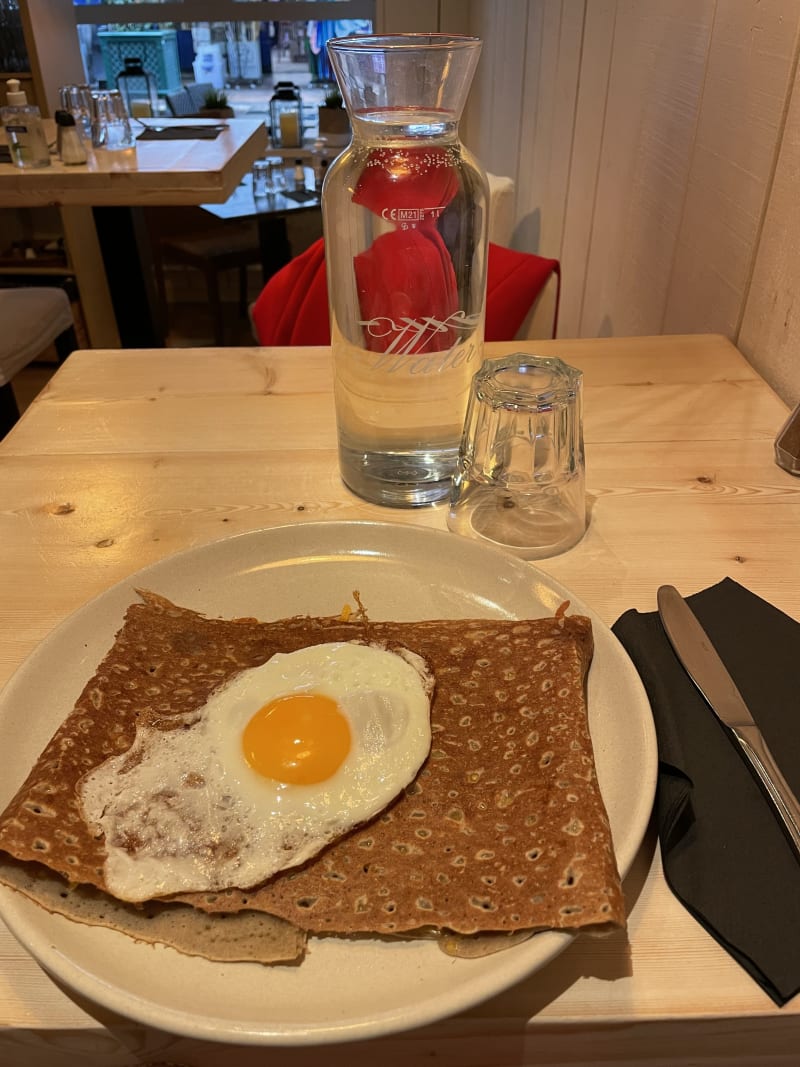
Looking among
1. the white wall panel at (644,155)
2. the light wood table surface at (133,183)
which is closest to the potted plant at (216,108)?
the light wood table surface at (133,183)

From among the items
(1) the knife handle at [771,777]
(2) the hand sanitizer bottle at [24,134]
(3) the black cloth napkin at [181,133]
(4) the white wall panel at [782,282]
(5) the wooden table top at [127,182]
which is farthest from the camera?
(3) the black cloth napkin at [181,133]

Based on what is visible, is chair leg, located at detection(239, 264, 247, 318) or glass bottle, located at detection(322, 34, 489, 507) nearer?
glass bottle, located at detection(322, 34, 489, 507)

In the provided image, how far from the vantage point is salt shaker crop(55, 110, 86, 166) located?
9.46 feet

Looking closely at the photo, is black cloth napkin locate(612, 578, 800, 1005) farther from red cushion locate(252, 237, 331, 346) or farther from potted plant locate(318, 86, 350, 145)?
potted plant locate(318, 86, 350, 145)

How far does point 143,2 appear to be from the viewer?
440cm

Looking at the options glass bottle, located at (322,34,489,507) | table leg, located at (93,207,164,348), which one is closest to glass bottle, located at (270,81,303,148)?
table leg, located at (93,207,164,348)

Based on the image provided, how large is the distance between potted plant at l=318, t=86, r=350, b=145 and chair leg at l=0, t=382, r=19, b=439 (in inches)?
96.4

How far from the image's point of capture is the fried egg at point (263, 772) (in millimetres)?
559

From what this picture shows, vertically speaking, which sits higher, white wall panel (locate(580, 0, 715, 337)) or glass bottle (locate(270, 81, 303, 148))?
white wall panel (locate(580, 0, 715, 337))

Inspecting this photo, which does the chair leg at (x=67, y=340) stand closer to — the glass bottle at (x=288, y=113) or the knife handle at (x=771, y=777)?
the glass bottle at (x=288, y=113)

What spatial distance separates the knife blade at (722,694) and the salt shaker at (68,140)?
2912 millimetres

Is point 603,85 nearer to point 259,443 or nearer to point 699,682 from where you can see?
point 259,443

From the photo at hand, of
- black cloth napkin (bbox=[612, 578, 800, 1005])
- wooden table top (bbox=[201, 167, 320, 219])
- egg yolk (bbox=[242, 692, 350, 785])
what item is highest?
egg yolk (bbox=[242, 692, 350, 785])

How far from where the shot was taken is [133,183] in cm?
273
